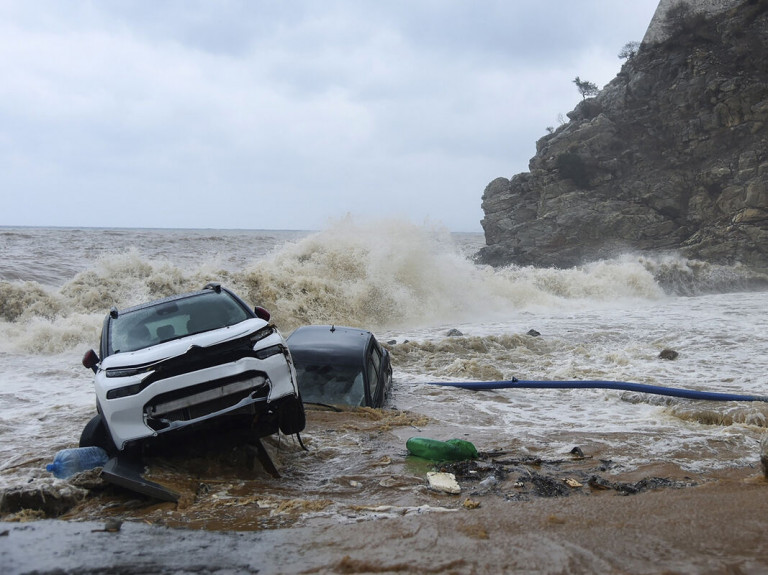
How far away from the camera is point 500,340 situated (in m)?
14.0

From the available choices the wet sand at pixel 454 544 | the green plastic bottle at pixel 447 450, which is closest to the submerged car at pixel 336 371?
the green plastic bottle at pixel 447 450

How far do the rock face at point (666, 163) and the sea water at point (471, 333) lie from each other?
4.23m

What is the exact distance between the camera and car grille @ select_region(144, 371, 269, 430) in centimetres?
462

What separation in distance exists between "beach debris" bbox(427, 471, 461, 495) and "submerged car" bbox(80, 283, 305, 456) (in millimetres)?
1214

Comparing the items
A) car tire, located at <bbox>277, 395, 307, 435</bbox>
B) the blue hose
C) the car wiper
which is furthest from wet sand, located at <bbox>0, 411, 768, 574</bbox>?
the blue hose

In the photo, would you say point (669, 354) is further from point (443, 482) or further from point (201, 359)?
point (201, 359)

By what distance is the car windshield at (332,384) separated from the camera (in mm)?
7391

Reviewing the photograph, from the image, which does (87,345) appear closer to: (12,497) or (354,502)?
(12,497)

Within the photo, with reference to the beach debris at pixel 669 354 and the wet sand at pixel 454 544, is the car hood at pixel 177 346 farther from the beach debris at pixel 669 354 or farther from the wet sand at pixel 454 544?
the beach debris at pixel 669 354

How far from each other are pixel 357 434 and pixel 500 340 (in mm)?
8085

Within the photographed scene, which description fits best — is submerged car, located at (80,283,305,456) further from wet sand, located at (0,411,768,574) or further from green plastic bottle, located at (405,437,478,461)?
green plastic bottle, located at (405,437,478,461)

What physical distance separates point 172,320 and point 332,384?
7.70 feet

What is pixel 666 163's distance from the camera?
1470 inches

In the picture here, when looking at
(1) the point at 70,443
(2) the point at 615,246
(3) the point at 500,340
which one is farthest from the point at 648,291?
(1) the point at 70,443
